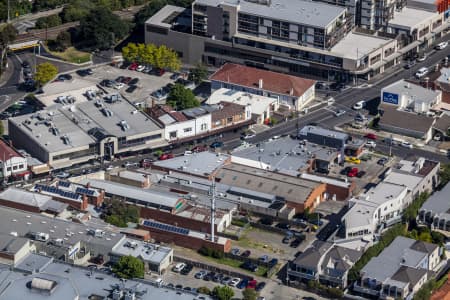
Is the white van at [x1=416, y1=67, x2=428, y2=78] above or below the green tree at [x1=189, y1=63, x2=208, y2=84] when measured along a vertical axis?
below

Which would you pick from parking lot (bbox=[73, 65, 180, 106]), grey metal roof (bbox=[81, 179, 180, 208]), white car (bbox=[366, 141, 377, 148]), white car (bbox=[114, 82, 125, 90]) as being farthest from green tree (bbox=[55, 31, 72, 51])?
white car (bbox=[366, 141, 377, 148])

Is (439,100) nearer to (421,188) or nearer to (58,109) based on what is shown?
(421,188)

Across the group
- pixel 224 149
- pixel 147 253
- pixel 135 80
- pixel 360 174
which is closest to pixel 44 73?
pixel 135 80

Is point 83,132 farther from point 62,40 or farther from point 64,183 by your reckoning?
point 62,40

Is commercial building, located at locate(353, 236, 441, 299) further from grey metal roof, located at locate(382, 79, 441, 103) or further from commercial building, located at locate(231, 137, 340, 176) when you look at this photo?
grey metal roof, located at locate(382, 79, 441, 103)

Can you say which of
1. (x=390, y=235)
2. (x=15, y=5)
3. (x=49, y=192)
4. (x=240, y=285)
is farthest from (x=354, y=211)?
(x=15, y=5)

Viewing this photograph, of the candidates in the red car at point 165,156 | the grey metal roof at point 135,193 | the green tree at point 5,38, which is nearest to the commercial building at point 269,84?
the red car at point 165,156
